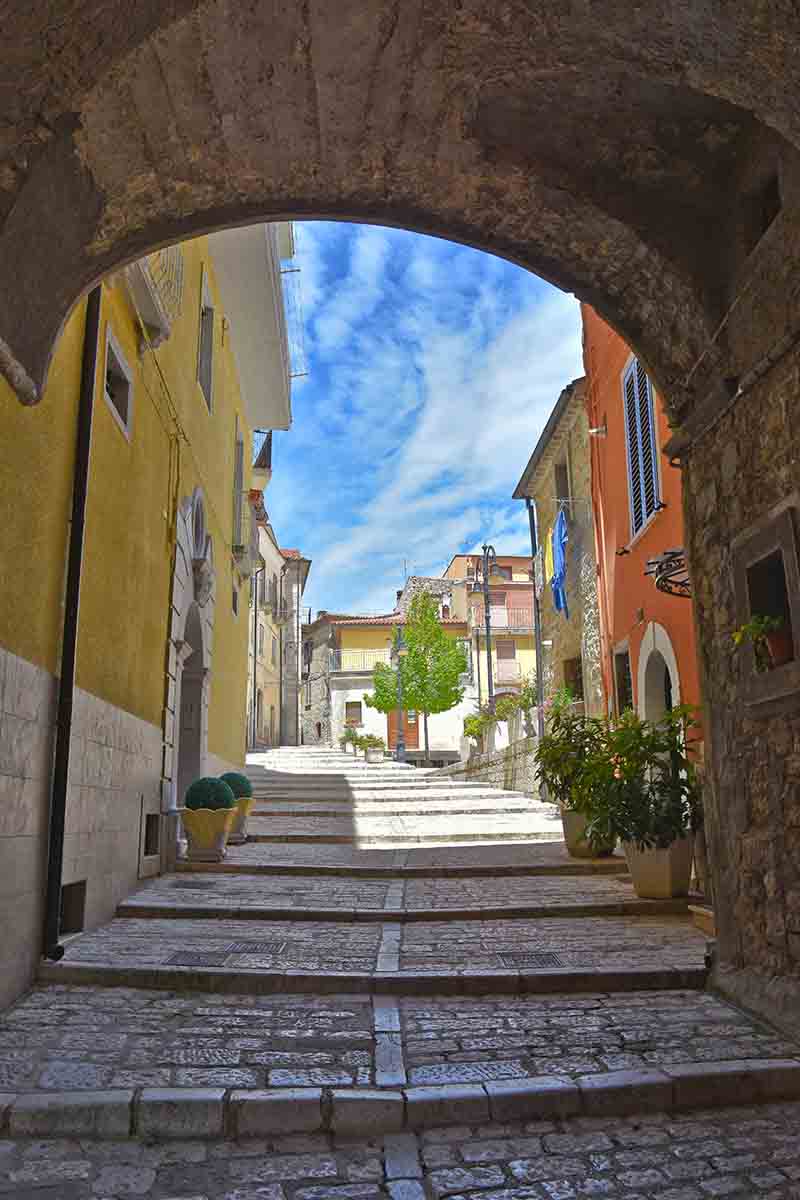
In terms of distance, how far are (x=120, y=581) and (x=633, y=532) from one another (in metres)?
6.64

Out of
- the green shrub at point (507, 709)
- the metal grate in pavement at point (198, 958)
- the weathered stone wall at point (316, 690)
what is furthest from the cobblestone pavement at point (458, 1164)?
the weathered stone wall at point (316, 690)

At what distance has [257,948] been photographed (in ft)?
19.3

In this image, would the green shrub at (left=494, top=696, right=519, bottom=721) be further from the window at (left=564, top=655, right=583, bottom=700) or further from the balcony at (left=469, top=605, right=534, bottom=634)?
the balcony at (left=469, top=605, right=534, bottom=634)

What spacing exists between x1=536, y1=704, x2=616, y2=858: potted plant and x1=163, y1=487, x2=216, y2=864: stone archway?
12.1 feet

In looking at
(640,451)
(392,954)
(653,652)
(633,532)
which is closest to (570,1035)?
(392,954)

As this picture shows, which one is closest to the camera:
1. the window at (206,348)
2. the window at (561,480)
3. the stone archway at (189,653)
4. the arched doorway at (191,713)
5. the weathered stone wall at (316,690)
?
the stone archway at (189,653)

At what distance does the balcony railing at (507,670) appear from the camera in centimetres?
4494

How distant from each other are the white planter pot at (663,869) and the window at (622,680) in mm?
5103

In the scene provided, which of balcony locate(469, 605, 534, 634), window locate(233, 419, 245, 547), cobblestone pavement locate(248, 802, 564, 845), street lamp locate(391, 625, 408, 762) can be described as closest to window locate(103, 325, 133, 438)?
cobblestone pavement locate(248, 802, 564, 845)

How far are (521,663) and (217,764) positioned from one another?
108ft

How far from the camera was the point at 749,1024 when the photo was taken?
4383mm

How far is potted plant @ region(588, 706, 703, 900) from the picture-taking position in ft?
23.4

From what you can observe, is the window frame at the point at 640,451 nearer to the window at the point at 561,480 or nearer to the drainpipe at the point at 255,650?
the window at the point at 561,480

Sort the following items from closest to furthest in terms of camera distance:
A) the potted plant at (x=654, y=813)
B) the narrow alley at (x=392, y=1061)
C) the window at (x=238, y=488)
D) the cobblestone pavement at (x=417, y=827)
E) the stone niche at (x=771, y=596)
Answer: the narrow alley at (x=392, y=1061) → the stone niche at (x=771, y=596) → the potted plant at (x=654, y=813) → the cobblestone pavement at (x=417, y=827) → the window at (x=238, y=488)
